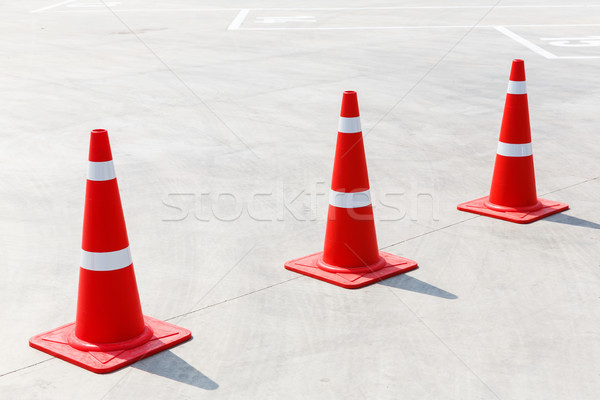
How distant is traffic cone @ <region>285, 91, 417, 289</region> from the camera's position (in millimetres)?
4793

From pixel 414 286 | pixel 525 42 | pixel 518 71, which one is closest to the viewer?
pixel 414 286

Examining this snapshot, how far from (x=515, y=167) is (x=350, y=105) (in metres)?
1.75

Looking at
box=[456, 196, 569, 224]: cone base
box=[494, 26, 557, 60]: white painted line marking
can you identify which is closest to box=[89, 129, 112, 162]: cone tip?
box=[456, 196, 569, 224]: cone base

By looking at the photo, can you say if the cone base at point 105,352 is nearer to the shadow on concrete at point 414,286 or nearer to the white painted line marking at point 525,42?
the shadow on concrete at point 414,286

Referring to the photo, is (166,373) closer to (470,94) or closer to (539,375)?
(539,375)

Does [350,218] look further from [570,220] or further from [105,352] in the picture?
[570,220]

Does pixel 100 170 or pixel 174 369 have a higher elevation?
pixel 100 170

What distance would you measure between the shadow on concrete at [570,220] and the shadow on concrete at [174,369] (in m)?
3.15

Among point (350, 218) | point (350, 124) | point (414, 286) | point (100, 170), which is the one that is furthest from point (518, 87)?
point (100, 170)

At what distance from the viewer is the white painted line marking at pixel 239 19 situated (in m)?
17.4

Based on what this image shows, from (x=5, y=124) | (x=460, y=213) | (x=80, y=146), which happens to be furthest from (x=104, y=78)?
(x=460, y=213)

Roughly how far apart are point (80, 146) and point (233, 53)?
20.0ft

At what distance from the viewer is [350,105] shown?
475 cm

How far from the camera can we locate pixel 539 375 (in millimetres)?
3662
